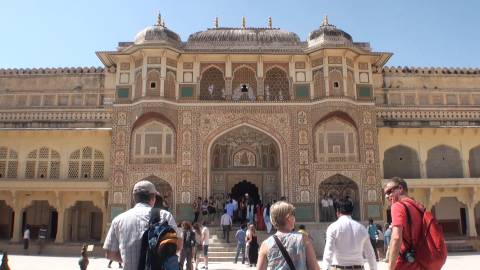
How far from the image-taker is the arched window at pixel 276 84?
67.4ft

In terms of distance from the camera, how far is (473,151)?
2152 cm

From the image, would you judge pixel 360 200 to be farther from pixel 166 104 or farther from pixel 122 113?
pixel 122 113

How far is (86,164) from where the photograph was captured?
20703mm

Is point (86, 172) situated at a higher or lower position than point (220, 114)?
lower

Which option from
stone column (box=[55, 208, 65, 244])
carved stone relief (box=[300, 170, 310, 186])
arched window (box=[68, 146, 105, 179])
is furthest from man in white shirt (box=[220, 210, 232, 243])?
stone column (box=[55, 208, 65, 244])

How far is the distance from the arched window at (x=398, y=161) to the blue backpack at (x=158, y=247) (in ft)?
63.2

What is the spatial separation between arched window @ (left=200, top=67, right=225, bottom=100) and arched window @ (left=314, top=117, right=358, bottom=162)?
4746 mm

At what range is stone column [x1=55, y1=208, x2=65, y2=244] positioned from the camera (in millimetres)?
19453

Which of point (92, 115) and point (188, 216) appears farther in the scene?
point (92, 115)

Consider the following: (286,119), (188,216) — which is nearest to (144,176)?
(188,216)

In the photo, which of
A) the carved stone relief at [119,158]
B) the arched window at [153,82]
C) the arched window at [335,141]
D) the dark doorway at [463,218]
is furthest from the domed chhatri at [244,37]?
the dark doorway at [463,218]

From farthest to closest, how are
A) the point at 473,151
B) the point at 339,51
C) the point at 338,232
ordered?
the point at 473,151, the point at 339,51, the point at 338,232

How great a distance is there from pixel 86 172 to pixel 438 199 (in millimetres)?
16040

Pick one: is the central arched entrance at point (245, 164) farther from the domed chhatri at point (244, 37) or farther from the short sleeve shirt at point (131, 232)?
the short sleeve shirt at point (131, 232)
